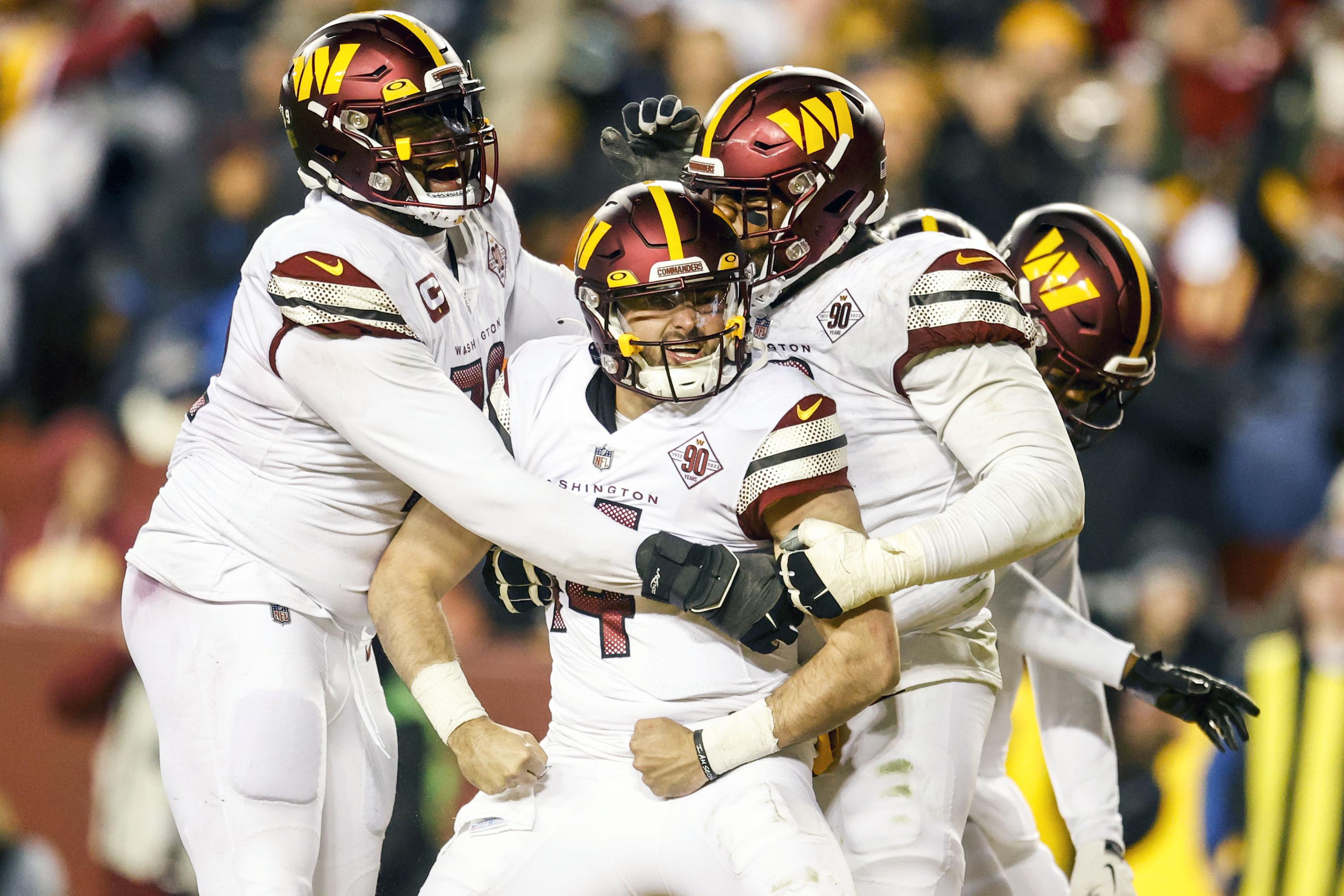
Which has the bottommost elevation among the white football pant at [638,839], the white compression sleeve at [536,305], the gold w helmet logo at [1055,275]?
the white football pant at [638,839]

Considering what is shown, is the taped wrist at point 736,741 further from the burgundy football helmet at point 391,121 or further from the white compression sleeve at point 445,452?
the burgundy football helmet at point 391,121

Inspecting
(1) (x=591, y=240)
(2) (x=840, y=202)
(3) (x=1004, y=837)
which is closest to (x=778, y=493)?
(1) (x=591, y=240)

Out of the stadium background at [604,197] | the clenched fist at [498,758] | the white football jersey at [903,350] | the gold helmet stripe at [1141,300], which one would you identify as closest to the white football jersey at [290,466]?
the clenched fist at [498,758]

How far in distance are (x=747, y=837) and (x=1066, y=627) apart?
4.56ft

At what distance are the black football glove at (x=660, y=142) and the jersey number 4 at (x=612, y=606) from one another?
115 cm

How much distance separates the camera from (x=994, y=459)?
3135 millimetres

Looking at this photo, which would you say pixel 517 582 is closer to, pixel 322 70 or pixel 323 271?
pixel 323 271

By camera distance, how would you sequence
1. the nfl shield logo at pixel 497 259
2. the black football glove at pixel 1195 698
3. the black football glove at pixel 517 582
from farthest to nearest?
the black football glove at pixel 1195 698
the nfl shield logo at pixel 497 259
the black football glove at pixel 517 582

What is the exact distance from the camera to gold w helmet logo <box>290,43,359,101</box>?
11.5 ft

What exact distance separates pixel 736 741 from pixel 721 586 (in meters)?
0.31

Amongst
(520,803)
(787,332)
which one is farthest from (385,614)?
(787,332)

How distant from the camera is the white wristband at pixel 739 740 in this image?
3045 millimetres

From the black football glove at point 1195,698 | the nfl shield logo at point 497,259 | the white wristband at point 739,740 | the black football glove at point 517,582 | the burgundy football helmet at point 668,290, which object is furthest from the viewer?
the black football glove at point 1195,698

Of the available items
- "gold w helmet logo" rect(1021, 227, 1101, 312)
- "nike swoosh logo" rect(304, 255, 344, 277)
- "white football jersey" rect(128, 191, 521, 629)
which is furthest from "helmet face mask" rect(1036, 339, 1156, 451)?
"nike swoosh logo" rect(304, 255, 344, 277)
